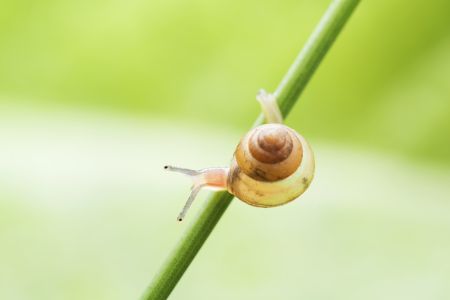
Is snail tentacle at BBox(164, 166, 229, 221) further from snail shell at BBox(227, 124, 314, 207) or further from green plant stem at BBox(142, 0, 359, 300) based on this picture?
green plant stem at BBox(142, 0, 359, 300)

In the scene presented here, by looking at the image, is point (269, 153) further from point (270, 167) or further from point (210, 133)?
point (210, 133)

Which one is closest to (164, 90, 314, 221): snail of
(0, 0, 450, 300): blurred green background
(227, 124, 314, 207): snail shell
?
(227, 124, 314, 207): snail shell

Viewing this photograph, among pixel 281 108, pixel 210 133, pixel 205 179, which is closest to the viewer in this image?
pixel 281 108

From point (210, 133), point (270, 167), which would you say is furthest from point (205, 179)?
point (210, 133)

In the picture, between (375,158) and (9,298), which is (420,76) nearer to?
(375,158)

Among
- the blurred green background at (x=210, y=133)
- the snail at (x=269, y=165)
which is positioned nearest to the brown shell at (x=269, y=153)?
the snail at (x=269, y=165)

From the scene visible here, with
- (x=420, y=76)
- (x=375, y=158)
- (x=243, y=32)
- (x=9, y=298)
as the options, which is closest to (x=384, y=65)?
(x=420, y=76)

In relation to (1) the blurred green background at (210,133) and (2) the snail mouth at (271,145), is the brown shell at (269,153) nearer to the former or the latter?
(2) the snail mouth at (271,145)
